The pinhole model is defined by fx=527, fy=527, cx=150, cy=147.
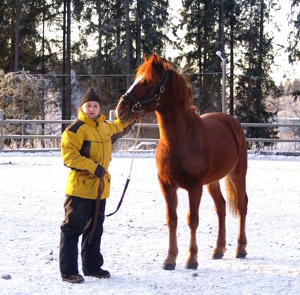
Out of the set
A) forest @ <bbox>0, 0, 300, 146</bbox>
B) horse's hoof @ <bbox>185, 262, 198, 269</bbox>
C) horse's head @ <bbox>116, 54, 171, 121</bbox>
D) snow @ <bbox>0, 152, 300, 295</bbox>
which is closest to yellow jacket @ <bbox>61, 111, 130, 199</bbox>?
horse's head @ <bbox>116, 54, 171, 121</bbox>

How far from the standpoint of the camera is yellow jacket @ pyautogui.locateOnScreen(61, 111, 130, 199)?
4238 mm

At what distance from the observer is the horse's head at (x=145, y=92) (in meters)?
4.57

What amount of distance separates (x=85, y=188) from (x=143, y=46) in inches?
1059

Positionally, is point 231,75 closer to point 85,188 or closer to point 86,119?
point 86,119

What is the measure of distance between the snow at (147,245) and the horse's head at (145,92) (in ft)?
4.63

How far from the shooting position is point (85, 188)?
432 centimetres

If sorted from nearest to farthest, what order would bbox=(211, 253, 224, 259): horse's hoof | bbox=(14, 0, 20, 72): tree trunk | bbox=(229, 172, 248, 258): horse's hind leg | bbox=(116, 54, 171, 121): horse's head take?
bbox=(116, 54, 171, 121): horse's head
bbox=(211, 253, 224, 259): horse's hoof
bbox=(229, 172, 248, 258): horse's hind leg
bbox=(14, 0, 20, 72): tree trunk

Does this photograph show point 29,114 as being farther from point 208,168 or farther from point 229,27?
point 208,168

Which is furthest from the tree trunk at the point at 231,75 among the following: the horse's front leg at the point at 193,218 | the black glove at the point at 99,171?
the black glove at the point at 99,171

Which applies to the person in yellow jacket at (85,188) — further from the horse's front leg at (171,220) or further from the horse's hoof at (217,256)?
the horse's hoof at (217,256)

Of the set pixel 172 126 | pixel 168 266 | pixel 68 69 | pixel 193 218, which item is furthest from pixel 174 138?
pixel 68 69

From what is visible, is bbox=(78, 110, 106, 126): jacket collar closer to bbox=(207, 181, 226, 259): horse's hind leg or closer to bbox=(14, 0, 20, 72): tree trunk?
bbox=(207, 181, 226, 259): horse's hind leg

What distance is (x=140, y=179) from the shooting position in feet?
36.1

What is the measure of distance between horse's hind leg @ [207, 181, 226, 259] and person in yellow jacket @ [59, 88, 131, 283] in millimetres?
1287
